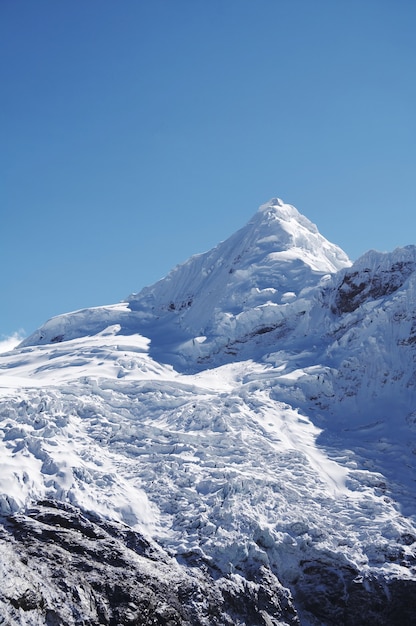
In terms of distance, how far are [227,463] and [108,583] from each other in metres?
18.7

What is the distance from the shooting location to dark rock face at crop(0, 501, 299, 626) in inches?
1522

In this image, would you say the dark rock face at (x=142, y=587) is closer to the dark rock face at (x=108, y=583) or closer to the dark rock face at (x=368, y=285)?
the dark rock face at (x=108, y=583)

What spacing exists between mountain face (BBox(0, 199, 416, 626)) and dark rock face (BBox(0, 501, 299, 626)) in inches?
4.6

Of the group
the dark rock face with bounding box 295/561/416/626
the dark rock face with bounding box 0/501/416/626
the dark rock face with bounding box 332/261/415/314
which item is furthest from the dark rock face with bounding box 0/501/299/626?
the dark rock face with bounding box 332/261/415/314

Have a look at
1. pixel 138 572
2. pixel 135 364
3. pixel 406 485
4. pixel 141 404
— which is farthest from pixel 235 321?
pixel 138 572

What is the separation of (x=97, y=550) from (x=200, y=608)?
6.87m

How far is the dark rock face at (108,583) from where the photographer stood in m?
38.7

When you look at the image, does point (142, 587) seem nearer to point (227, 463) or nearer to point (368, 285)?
point (227, 463)

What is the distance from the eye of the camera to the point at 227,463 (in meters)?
58.7

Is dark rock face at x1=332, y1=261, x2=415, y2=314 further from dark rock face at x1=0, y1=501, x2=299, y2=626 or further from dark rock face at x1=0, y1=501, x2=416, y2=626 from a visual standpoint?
dark rock face at x1=0, y1=501, x2=299, y2=626

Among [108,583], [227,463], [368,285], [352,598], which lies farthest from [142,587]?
[368,285]

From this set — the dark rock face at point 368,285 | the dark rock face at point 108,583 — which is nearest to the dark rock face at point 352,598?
the dark rock face at point 108,583

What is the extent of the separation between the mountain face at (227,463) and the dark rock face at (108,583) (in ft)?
0.38

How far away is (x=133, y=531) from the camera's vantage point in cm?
4819
